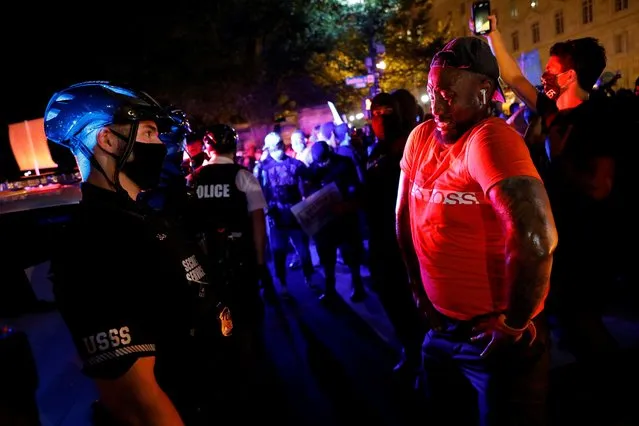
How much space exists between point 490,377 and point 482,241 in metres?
0.63

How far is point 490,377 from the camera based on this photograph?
207cm

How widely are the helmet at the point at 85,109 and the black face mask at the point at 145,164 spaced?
0.14m

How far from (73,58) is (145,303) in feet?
57.3

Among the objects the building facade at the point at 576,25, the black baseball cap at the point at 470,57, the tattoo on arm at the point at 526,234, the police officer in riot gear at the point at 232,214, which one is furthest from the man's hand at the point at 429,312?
the building facade at the point at 576,25

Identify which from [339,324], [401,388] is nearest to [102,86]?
[401,388]

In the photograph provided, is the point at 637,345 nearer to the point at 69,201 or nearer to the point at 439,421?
the point at 439,421

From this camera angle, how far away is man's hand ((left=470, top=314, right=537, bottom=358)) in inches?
73.5

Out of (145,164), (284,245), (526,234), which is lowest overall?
(284,245)

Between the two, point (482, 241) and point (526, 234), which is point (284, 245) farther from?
point (526, 234)

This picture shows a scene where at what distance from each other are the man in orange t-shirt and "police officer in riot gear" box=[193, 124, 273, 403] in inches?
79.4

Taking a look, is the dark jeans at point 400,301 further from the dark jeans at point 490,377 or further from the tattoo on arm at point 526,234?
the tattoo on arm at point 526,234

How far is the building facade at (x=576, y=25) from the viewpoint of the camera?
114ft

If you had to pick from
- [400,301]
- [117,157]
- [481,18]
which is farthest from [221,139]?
[117,157]

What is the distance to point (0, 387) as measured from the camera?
A: 1405 millimetres
